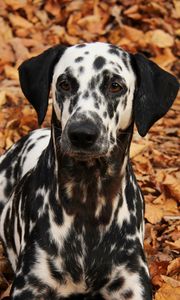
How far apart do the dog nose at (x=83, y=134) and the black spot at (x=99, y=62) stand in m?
0.43

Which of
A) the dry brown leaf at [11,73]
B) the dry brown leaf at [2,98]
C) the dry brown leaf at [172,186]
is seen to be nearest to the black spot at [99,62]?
the dry brown leaf at [172,186]

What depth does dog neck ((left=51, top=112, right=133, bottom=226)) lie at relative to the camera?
4301mm

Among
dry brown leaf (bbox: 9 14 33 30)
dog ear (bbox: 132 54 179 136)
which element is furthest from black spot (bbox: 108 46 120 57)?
dry brown leaf (bbox: 9 14 33 30)

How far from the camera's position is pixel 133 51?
29.5 ft

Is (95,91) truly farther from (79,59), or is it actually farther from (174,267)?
(174,267)

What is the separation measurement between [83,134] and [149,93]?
638 mm

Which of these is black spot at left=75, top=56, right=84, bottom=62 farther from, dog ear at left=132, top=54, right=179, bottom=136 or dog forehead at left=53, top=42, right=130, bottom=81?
dog ear at left=132, top=54, right=179, bottom=136

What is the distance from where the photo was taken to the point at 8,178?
18.5 ft

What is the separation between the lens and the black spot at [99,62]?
13.7 ft

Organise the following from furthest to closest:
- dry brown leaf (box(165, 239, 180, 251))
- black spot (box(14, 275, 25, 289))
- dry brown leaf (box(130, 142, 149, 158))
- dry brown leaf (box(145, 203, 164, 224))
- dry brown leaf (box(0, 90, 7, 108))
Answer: dry brown leaf (box(0, 90, 7, 108)), dry brown leaf (box(130, 142, 149, 158)), dry brown leaf (box(145, 203, 164, 224)), dry brown leaf (box(165, 239, 180, 251)), black spot (box(14, 275, 25, 289))

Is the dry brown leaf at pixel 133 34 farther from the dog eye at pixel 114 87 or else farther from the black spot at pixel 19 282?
the black spot at pixel 19 282

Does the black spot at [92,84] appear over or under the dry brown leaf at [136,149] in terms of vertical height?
over

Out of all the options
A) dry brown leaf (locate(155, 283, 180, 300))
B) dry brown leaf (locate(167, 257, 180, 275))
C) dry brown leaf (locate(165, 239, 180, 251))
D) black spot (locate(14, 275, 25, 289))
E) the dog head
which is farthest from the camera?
dry brown leaf (locate(165, 239, 180, 251))

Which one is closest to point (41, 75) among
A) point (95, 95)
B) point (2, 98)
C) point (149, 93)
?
point (95, 95)
